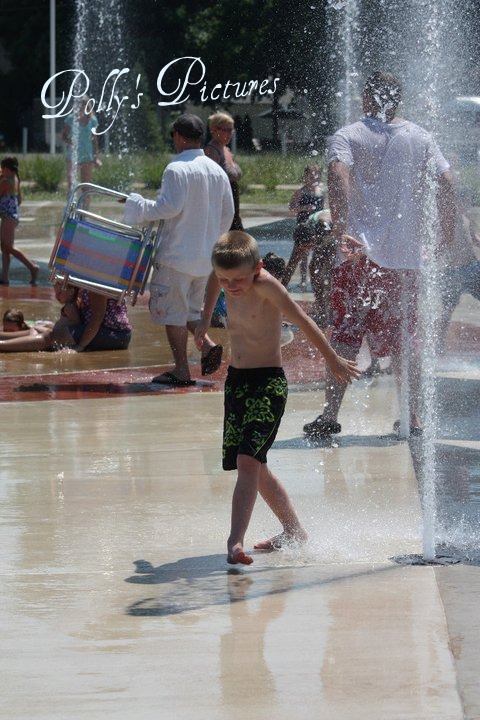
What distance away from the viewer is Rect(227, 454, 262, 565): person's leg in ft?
16.5

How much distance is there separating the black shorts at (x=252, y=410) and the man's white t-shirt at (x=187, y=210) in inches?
140

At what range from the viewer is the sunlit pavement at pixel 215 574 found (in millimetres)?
3834

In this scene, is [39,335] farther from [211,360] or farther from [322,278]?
[211,360]

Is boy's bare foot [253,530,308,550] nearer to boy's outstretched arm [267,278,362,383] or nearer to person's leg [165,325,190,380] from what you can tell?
boy's outstretched arm [267,278,362,383]

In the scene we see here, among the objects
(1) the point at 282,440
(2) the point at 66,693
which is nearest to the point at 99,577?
(2) the point at 66,693

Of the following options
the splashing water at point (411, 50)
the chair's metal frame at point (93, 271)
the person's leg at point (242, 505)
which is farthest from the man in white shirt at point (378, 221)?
the chair's metal frame at point (93, 271)

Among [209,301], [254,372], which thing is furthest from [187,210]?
[254,372]

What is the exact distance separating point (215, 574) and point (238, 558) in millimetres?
107

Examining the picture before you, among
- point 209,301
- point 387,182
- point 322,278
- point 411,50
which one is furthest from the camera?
point 411,50

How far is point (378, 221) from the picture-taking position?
712cm

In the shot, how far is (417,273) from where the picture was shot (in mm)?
7188

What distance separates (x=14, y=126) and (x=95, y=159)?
1233 inches

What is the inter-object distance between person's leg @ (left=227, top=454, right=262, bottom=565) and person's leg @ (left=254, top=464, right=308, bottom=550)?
145 mm

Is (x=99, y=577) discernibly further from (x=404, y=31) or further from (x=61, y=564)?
(x=404, y=31)
